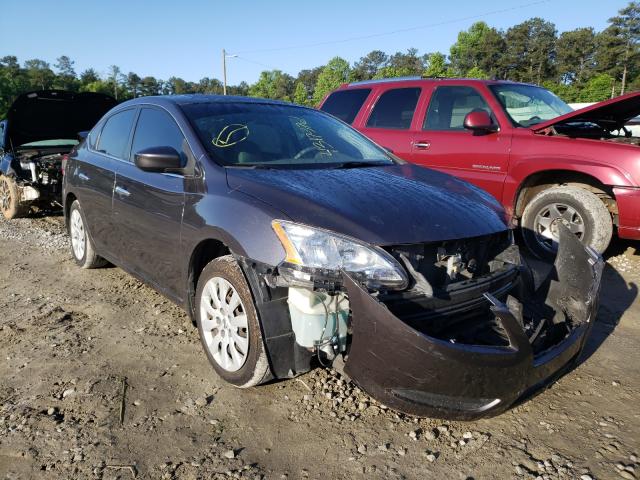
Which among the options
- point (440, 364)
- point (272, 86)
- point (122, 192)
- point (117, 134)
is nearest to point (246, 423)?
point (440, 364)

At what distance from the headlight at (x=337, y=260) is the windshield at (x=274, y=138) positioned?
95 centimetres

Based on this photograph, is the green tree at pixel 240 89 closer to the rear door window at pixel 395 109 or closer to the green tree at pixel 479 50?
the green tree at pixel 479 50

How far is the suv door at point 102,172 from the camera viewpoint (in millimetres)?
4090

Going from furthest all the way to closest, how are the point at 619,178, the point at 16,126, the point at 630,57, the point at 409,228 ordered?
1. the point at 630,57
2. the point at 16,126
3. the point at 619,178
4. the point at 409,228

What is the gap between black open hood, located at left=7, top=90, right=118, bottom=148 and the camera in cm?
758

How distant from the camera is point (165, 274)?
3379mm

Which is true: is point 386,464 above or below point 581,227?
below

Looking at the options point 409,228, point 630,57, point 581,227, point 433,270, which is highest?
point 630,57

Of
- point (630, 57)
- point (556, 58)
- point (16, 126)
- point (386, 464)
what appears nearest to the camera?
point (386, 464)

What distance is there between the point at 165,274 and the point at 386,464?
1913mm

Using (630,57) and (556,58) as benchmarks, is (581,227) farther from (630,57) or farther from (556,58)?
(556,58)

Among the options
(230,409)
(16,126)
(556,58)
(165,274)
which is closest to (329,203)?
(230,409)

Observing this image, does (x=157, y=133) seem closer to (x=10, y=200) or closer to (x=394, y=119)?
(x=394, y=119)

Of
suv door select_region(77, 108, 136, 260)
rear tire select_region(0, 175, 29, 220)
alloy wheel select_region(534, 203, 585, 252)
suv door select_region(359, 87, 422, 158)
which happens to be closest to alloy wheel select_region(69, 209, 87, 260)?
suv door select_region(77, 108, 136, 260)
